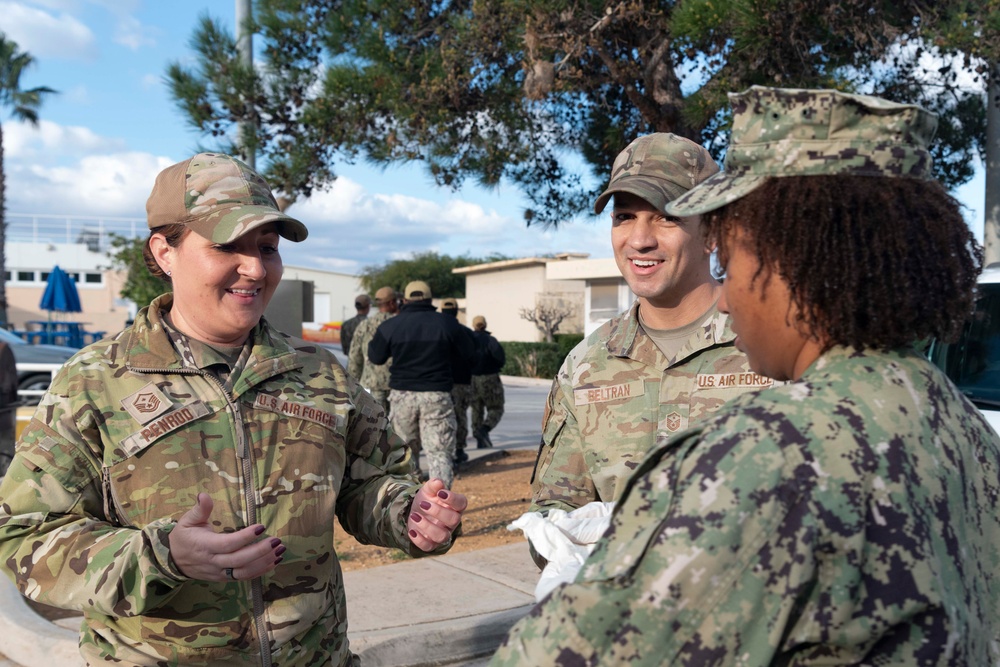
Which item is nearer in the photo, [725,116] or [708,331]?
[708,331]

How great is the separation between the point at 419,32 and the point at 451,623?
16.4 ft

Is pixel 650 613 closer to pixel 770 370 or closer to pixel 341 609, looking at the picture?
pixel 770 370

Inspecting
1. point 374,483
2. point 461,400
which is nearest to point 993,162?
point 461,400

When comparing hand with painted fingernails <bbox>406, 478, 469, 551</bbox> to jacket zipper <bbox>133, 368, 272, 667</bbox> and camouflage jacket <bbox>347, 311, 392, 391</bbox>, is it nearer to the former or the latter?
jacket zipper <bbox>133, 368, 272, 667</bbox>

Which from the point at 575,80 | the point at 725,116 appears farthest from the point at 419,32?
the point at 725,116

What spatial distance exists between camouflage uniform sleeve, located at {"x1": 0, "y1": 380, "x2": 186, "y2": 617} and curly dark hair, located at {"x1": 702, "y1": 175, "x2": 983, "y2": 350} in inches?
54.5

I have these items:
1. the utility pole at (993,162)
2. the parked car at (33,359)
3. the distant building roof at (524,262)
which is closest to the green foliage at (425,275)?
the distant building roof at (524,262)

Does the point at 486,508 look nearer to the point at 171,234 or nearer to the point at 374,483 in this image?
the point at 374,483

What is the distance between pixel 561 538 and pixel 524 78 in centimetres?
640

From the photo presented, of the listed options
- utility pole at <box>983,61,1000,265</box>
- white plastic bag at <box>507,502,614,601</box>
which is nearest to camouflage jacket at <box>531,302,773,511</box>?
white plastic bag at <box>507,502,614,601</box>

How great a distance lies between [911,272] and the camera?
1190 mm

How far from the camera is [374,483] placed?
2.48m

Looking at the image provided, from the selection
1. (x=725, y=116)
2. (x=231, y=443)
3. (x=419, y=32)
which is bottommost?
(x=231, y=443)

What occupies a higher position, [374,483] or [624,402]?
[624,402]
